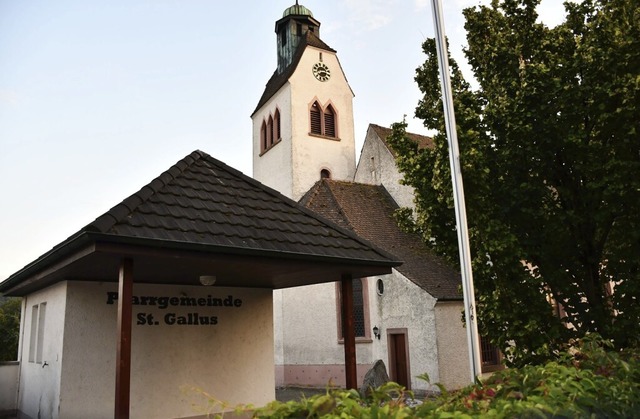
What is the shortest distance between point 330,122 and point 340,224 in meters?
9.77

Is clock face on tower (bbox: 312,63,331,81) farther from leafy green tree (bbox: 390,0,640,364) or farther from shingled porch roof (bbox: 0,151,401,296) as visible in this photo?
shingled porch roof (bbox: 0,151,401,296)

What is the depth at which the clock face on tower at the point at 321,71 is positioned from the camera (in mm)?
30312

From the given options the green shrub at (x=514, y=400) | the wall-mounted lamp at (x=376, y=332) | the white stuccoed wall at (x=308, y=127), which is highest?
the white stuccoed wall at (x=308, y=127)

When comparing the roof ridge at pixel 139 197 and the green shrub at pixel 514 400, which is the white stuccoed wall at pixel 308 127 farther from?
the green shrub at pixel 514 400

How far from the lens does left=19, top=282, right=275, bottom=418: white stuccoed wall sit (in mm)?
8750

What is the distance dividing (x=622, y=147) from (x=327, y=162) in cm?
2041

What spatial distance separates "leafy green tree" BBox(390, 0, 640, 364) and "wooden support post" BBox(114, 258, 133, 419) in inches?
228

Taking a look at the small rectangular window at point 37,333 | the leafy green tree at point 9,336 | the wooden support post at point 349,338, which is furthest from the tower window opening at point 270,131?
the wooden support post at point 349,338

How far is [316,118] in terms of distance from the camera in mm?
29703

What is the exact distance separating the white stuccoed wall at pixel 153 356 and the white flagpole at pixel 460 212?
4.32m

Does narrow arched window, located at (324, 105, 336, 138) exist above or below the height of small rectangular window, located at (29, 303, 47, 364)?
above

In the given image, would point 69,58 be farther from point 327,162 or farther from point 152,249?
point 327,162

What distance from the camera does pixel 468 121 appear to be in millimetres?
10141

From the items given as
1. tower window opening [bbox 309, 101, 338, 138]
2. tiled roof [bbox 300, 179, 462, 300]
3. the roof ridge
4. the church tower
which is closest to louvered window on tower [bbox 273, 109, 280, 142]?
the church tower
